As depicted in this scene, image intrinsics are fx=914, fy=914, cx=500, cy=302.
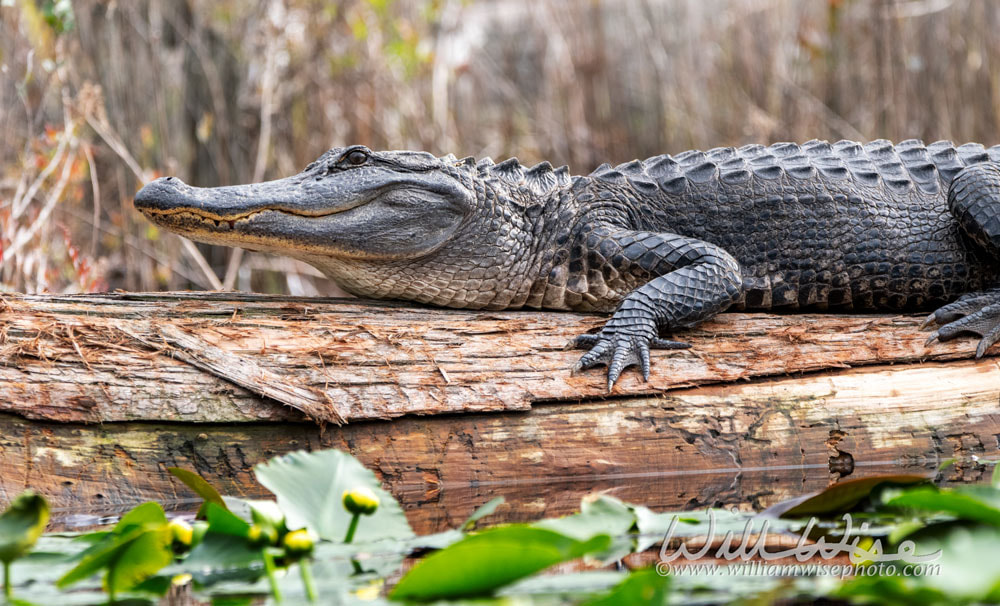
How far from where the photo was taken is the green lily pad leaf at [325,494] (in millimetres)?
1953

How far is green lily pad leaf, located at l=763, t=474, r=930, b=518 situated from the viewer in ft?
7.09

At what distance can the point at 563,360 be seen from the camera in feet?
10.3

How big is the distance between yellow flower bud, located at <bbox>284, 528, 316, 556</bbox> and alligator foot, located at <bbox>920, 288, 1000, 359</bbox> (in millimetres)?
2427

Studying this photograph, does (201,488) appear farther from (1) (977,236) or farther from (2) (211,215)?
(1) (977,236)

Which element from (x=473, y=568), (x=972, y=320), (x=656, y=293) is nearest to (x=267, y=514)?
(x=473, y=568)

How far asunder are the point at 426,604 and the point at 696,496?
50.7 inches

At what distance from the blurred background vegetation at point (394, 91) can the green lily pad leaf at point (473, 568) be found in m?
3.62

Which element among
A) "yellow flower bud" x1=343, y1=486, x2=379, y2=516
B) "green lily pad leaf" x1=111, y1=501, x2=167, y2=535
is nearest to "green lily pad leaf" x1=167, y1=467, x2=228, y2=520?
"green lily pad leaf" x1=111, y1=501, x2=167, y2=535

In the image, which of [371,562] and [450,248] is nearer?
[371,562]

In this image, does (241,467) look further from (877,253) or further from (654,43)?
(654,43)

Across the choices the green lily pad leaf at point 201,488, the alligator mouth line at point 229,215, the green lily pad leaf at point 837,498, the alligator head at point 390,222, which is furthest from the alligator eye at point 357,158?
the green lily pad leaf at point 837,498

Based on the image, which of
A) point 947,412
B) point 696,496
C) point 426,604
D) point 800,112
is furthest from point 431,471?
point 800,112

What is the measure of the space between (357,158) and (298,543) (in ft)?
6.58

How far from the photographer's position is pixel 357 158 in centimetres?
354
